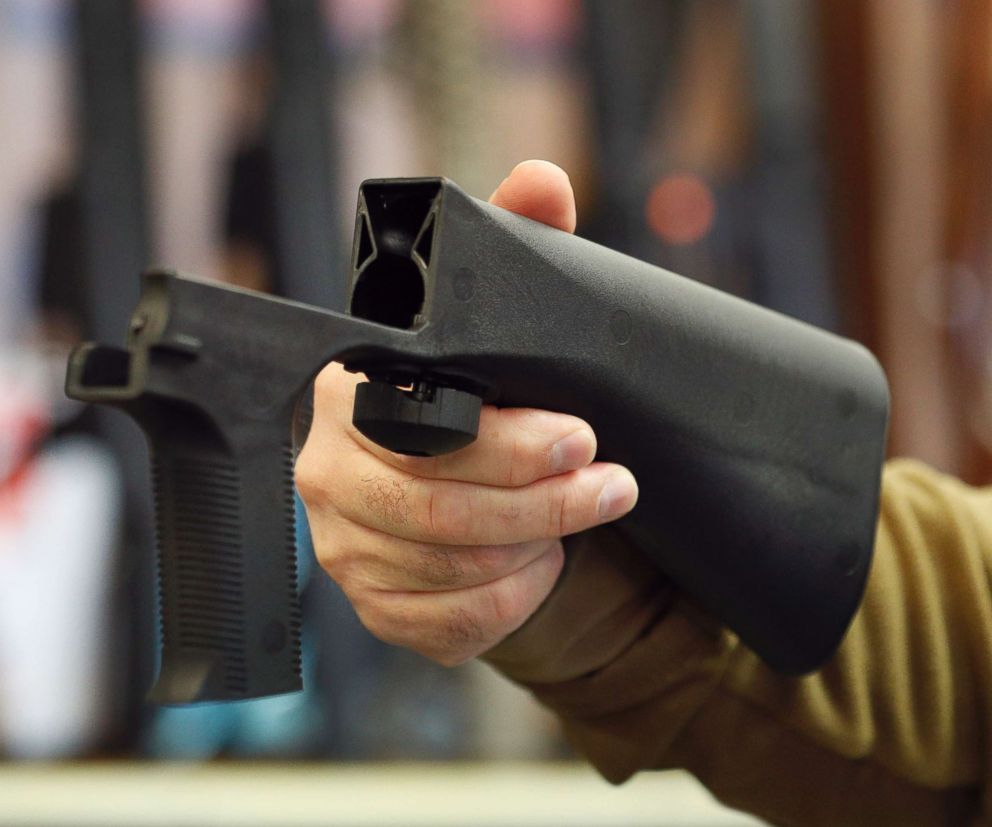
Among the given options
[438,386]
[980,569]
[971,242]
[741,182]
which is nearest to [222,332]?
[438,386]

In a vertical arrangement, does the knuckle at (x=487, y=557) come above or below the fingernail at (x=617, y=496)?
below

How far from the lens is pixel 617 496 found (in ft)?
1.65

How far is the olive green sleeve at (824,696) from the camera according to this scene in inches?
26.1

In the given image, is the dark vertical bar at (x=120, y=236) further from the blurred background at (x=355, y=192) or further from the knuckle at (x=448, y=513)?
the knuckle at (x=448, y=513)

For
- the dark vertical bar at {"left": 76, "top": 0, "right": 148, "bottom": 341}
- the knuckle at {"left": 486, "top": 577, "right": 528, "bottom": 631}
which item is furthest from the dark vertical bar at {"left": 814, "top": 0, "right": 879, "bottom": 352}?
the knuckle at {"left": 486, "top": 577, "right": 528, "bottom": 631}

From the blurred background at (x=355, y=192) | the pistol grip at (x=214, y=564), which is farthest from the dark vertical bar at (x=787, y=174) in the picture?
the pistol grip at (x=214, y=564)

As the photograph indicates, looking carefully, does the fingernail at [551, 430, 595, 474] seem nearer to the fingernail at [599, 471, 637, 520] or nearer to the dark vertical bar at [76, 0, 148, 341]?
the fingernail at [599, 471, 637, 520]

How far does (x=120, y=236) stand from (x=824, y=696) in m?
1.20

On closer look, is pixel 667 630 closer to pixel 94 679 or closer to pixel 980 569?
pixel 980 569

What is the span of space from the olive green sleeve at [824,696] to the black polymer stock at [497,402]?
0.05 metres

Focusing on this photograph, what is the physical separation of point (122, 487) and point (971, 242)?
1.33 metres

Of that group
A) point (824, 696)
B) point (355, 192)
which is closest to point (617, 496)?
point (824, 696)

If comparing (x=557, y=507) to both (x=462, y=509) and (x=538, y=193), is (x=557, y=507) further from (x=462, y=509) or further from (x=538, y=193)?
(x=538, y=193)

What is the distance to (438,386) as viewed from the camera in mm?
441
